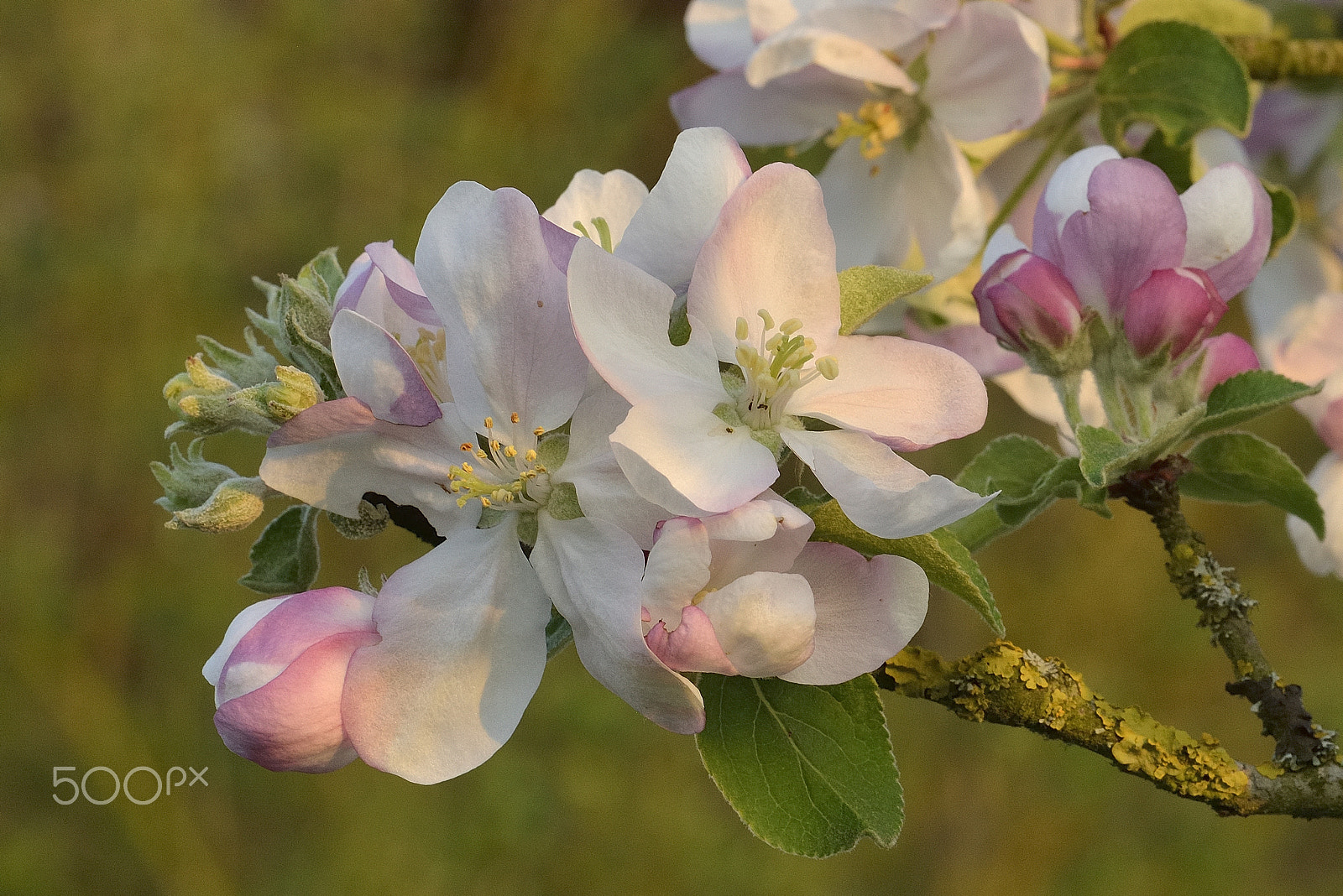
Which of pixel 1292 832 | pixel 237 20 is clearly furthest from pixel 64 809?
pixel 1292 832

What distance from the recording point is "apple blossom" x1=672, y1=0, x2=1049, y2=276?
61cm

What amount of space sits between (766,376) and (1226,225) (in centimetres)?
23

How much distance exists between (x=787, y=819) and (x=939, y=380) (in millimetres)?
165

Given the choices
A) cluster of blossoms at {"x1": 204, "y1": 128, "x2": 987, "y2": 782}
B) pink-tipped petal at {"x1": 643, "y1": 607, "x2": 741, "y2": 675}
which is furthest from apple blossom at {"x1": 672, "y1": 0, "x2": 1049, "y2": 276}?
pink-tipped petal at {"x1": 643, "y1": 607, "x2": 741, "y2": 675}

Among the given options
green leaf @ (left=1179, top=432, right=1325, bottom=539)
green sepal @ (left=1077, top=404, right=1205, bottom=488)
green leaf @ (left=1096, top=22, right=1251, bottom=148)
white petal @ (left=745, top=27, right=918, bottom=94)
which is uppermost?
white petal @ (left=745, top=27, right=918, bottom=94)

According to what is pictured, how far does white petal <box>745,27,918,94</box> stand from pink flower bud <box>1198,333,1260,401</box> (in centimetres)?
23

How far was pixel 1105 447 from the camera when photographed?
439mm

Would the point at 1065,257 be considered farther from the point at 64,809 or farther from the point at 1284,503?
the point at 64,809

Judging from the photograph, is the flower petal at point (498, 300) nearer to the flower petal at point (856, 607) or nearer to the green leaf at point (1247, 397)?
the flower petal at point (856, 607)

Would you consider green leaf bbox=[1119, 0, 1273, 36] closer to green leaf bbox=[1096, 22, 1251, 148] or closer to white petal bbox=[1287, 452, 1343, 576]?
green leaf bbox=[1096, 22, 1251, 148]

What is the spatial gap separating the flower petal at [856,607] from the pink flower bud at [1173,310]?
0.16 metres

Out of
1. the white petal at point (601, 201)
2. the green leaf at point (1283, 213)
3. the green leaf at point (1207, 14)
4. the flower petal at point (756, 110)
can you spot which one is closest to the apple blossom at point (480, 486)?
the white petal at point (601, 201)

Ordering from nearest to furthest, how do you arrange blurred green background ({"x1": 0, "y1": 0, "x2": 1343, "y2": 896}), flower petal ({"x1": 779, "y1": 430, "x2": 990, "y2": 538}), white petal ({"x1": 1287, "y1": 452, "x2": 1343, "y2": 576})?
flower petal ({"x1": 779, "y1": 430, "x2": 990, "y2": 538}) → white petal ({"x1": 1287, "y1": 452, "x2": 1343, "y2": 576}) → blurred green background ({"x1": 0, "y1": 0, "x2": 1343, "y2": 896})

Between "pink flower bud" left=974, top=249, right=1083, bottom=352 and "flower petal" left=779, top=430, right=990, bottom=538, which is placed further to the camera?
"pink flower bud" left=974, top=249, right=1083, bottom=352
